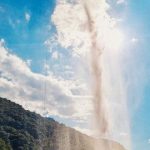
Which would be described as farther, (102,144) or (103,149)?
(102,144)

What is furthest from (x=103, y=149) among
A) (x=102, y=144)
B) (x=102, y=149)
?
(x=102, y=144)

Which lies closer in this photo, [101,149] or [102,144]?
[101,149]

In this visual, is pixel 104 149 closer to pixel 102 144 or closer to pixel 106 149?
pixel 106 149

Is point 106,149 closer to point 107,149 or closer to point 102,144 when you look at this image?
point 107,149

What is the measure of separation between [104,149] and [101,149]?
1747 millimetres

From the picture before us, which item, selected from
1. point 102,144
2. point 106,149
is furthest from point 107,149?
point 102,144

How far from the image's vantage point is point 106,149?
116m

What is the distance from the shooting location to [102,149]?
117375mm

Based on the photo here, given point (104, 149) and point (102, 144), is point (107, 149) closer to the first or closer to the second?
point (104, 149)

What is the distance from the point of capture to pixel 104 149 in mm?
115562

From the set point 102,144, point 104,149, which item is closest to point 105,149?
point 104,149

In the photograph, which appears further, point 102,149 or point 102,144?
point 102,144

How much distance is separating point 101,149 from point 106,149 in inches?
77.5

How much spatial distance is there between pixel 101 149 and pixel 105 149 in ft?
7.12
